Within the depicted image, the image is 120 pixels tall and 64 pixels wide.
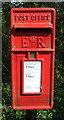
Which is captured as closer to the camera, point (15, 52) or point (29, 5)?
point (15, 52)

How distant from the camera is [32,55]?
7.48 ft

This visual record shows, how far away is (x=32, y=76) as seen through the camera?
2.33m

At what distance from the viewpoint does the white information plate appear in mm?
2299

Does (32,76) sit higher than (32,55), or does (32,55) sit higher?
(32,55)

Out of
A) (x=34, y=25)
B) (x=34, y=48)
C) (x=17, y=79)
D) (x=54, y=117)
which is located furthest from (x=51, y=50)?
(x=54, y=117)

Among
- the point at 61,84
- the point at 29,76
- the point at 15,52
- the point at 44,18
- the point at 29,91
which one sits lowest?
the point at 61,84

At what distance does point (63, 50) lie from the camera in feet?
11.8

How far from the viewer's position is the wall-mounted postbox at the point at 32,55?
224 centimetres

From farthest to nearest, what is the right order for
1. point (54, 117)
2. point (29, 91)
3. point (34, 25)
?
point (54, 117)
point (29, 91)
point (34, 25)

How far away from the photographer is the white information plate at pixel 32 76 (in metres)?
2.30

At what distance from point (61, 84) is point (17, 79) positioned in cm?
148

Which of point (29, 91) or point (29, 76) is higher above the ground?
point (29, 76)

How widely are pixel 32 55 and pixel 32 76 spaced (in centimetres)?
24

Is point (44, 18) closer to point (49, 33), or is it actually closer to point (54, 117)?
point (49, 33)
